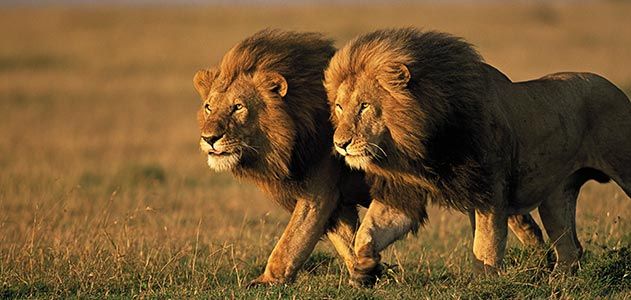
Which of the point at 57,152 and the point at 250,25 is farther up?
the point at 57,152

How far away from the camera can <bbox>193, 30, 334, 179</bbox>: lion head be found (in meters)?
6.25

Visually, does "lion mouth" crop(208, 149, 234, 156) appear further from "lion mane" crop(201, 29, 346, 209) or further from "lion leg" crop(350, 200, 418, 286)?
"lion leg" crop(350, 200, 418, 286)

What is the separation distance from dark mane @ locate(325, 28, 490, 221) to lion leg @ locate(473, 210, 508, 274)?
0.35 feet

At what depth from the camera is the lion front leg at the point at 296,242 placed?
632 centimetres

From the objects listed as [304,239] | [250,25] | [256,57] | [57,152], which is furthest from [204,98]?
[250,25]

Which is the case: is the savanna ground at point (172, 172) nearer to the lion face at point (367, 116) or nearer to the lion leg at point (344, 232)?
the lion leg at point (344, 232)

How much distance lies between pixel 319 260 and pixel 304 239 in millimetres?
1049

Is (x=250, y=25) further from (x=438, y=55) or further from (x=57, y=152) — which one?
(x=438, y=55)

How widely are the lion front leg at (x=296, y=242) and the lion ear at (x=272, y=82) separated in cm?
67

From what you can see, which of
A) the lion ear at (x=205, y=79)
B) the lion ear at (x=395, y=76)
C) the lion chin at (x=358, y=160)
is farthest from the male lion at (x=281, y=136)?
the lion ear at (x=395, y=76)

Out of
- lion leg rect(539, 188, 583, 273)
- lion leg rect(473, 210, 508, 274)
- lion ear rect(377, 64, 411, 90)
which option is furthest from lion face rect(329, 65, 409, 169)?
lion leg rect(539, 188, 583, 273)

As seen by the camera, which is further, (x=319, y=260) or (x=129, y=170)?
(x=129, y=170)

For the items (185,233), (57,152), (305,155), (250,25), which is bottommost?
(250,25)

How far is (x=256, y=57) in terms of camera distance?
6500 mm
